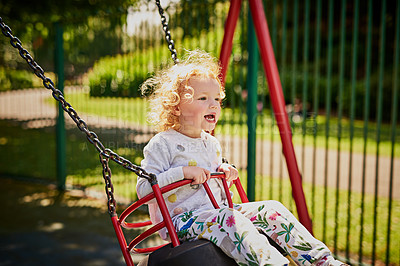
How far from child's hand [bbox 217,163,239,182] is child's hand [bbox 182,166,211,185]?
0.82ft

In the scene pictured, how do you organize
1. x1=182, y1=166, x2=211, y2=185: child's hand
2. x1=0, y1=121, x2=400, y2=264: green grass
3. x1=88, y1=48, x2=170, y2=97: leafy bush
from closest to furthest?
x1=182, y1=166, x2=211, y2=185: child's hand, x1=0, y1=121, x2=400, y2=264: green grass, x1=88, y1=48, x2=170, y2=97: leafy bush

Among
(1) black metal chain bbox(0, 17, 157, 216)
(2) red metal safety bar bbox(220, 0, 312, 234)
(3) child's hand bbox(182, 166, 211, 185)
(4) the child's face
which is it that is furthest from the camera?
(2) red metal safety bar bbox(220, 0, 312, 234)

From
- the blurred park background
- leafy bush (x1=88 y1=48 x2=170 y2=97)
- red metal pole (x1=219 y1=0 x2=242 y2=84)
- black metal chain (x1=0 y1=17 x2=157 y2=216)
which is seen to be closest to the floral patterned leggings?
black metal chain (x1=0 y1=17 x2=157 y2=216)

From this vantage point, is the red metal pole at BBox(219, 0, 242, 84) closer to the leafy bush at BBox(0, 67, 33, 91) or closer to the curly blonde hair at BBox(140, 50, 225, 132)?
the curly blonde hair at BBox(140, 50, 225, 132)

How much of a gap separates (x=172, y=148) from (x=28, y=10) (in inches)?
298

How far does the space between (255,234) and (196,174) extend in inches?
15.5

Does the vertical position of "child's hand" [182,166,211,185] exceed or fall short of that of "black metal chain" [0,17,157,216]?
it falls short

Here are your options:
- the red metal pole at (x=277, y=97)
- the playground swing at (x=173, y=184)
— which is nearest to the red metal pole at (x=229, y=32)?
the playground swing at (x=173, y=184)

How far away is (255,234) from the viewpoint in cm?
169

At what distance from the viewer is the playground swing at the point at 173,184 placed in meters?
1.66

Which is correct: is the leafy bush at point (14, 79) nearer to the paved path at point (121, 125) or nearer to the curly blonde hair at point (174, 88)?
the paved path at point (121, 125)

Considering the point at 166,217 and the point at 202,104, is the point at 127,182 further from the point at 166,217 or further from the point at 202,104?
the point at 166,217

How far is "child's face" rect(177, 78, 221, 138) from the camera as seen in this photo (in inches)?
80.8

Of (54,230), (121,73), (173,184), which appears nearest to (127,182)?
(121,73)
